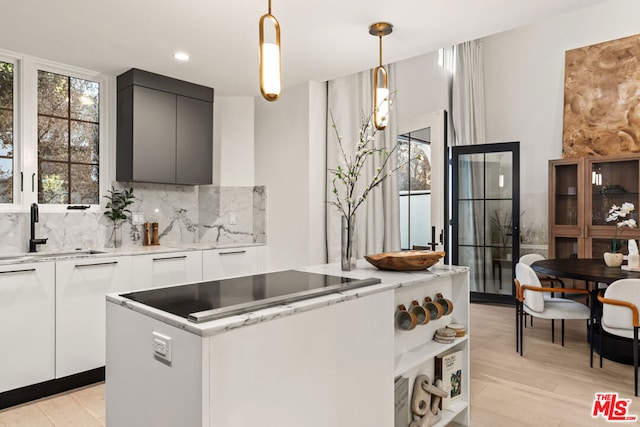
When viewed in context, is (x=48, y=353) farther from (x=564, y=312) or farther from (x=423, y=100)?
(x=423, y=100)

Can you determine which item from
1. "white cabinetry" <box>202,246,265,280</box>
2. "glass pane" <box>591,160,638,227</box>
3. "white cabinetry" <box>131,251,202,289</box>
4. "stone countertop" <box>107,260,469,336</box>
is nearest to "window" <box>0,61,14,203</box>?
"white cabinetry" <box>131,251,202,289</box>

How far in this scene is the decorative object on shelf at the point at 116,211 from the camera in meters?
3.81

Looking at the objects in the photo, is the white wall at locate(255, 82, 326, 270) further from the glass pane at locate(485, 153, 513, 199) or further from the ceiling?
the glass pane at locate(485, 153, 513, 199)

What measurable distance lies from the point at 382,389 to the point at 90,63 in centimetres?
341

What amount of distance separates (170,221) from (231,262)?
0.80 m

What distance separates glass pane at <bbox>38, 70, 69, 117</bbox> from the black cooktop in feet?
8.74

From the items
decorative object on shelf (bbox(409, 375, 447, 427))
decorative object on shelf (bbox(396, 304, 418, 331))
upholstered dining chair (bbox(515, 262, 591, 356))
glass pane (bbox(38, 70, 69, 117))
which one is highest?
glass pane (bbox(38, 70, 69, 117))

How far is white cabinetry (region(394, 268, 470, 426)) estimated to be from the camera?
7.11 feet

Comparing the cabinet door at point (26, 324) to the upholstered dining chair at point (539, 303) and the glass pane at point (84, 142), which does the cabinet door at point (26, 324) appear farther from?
the upholstered dining chair at point (539, 303)

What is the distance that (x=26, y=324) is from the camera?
9.29 ft

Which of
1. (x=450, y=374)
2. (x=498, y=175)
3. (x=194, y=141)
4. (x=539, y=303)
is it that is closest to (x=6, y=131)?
(x=194, y=141)

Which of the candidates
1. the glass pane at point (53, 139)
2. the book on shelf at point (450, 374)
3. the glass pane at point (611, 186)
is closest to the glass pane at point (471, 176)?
the glass pane at point (611, 186)

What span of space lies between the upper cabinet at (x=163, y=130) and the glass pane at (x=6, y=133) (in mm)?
784

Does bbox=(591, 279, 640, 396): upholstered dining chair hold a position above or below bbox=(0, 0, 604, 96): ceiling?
below
